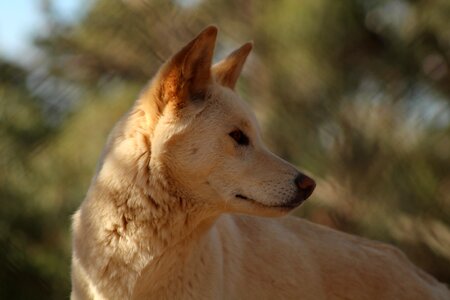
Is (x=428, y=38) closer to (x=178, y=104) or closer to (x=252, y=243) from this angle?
(x=252, y=243)

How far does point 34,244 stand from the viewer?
15.9 feet

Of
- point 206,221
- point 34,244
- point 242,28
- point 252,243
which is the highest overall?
point 242,28

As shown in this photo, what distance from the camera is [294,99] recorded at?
4871 mm

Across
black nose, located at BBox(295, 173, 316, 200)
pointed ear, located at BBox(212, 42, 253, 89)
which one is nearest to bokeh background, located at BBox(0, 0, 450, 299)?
pointed ear, located at BBox(212, 42, 253, 89)

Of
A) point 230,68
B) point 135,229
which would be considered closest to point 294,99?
point 230,68

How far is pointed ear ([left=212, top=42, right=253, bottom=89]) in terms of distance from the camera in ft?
9.86

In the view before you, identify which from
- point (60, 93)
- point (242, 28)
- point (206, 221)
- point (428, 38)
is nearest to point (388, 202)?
point (428, 38)

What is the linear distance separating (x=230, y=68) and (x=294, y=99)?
1.88 metres

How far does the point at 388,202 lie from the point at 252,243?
1.99 metres

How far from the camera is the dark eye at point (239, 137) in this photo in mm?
2725

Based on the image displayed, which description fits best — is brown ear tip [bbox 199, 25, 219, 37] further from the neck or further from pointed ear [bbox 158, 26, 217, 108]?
the neck

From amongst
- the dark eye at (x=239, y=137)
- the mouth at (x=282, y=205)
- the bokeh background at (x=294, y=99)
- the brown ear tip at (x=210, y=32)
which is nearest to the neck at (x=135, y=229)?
the mouth at (x=282, y=205)

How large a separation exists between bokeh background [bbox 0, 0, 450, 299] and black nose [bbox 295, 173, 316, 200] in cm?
207

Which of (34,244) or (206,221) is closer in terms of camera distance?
(206,221)
